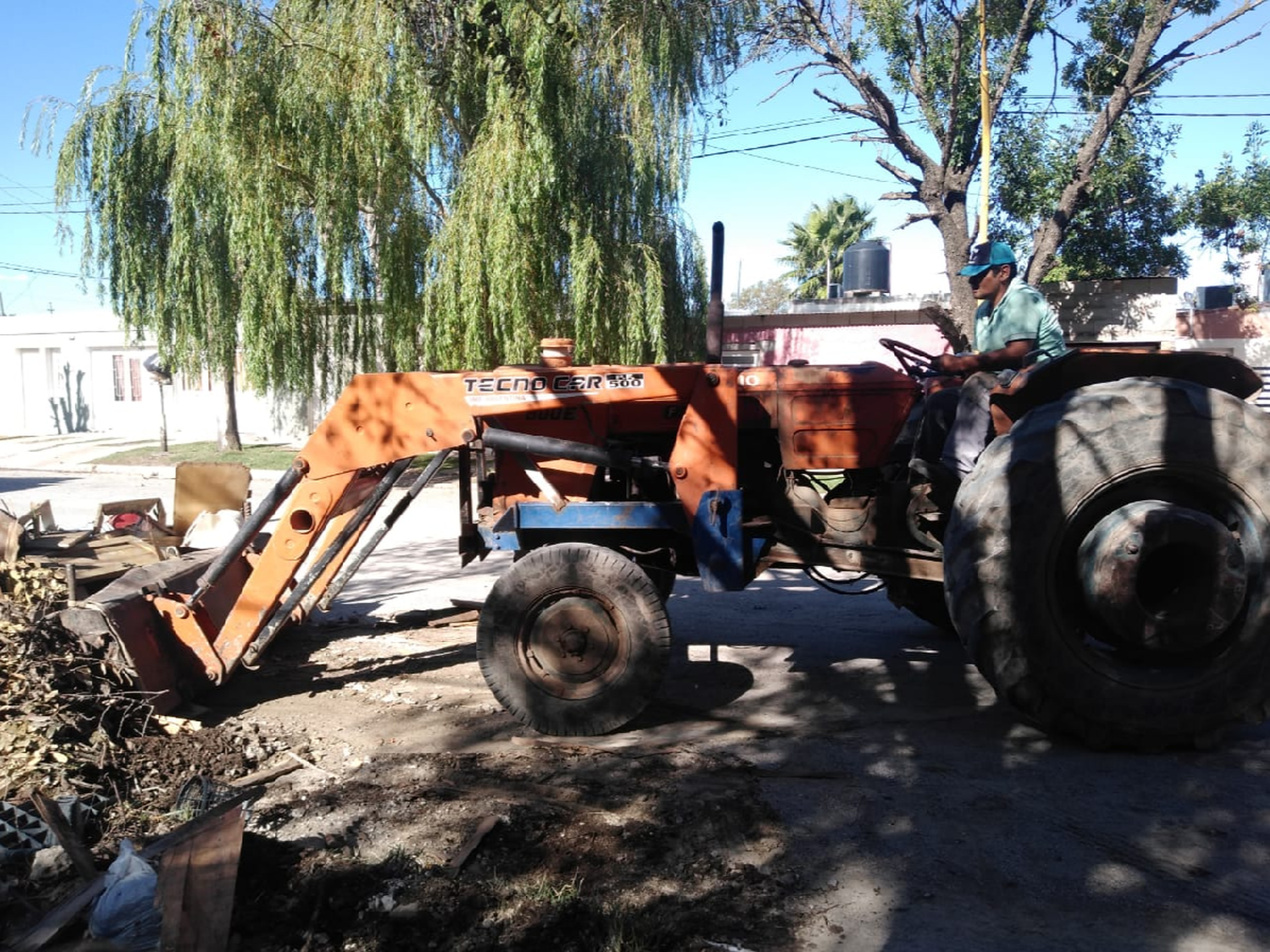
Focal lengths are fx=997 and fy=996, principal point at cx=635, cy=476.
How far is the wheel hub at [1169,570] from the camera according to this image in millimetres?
4121

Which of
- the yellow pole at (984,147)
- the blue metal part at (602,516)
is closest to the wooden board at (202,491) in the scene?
the blue metal part at (602,516)

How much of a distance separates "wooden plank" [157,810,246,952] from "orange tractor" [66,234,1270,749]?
1.66 m

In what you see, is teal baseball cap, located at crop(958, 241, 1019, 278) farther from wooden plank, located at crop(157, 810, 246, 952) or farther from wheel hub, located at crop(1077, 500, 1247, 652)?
wooden plank, located at crop(157, 810, 246, 952)

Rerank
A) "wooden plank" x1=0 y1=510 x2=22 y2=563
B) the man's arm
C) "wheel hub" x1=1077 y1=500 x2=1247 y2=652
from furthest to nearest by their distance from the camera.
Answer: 1. "wooden plank" x1=0 y1=510 x2=22 y2=563
2. the man's arm
3. "wheel hub" x1=1077 y1=500 x2=1247 y2=652

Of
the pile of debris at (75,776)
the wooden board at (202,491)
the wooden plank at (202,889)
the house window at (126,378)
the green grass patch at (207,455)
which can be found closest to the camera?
the wooden plank at (202,889)

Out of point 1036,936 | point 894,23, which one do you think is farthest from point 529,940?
point 894,23

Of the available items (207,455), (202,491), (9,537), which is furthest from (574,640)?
(207,455)

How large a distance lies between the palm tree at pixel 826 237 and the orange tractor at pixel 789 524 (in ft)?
122

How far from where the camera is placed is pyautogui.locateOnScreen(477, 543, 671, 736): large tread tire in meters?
4.61

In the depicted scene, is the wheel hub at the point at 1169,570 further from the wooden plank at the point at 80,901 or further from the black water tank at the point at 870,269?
the black water tank at the point at 870,269

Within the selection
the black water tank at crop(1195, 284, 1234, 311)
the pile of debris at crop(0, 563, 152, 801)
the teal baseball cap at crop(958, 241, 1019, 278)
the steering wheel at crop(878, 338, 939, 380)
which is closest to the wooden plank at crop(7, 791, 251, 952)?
the pile of debris at crop(0, 563, 152, 801)

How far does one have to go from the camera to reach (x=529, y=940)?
291 centimetres

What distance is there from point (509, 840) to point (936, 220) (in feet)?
59.7

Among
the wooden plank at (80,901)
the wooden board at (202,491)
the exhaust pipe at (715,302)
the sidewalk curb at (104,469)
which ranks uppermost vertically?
the exhaust pipe at (715,302)
